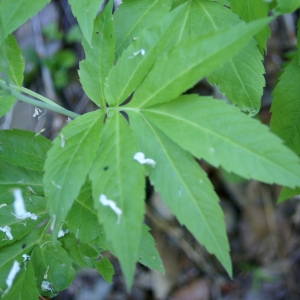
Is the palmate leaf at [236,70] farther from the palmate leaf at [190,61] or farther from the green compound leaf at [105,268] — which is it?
the green compound leaf at [105,268]

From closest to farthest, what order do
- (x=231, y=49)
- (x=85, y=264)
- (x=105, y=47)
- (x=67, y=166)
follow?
(x=231, y=49), (x=67, y=166), (x=105, y=47), (x=85, y=264)

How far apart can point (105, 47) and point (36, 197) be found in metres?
0.66

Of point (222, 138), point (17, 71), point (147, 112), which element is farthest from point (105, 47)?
point (222, 138)

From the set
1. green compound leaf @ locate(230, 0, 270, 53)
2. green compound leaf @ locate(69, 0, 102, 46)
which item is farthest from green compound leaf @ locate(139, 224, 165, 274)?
green compound leaf @ locate(230, 0, 270, 53)

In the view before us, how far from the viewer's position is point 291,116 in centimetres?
150

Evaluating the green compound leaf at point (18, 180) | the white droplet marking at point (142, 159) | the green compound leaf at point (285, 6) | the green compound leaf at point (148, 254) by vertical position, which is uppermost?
the green compound leaf at point (285, 6)

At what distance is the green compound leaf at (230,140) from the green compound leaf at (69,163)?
0.79 ft

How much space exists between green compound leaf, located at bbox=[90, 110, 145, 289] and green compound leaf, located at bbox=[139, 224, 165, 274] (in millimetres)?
322

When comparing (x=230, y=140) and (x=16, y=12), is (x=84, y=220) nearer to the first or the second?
(x=230, y=140)

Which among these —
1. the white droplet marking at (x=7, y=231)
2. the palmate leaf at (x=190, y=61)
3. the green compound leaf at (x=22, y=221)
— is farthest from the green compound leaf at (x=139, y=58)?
the white droplet marking at (x=7, y=231)

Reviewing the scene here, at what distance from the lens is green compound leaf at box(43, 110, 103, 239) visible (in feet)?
3.69

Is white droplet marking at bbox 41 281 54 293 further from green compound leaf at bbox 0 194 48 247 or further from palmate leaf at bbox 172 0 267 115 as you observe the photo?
palmate leaf at bbox 172 0 267 115

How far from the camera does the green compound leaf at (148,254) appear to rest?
1394mm

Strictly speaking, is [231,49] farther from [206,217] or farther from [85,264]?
[85,264]
